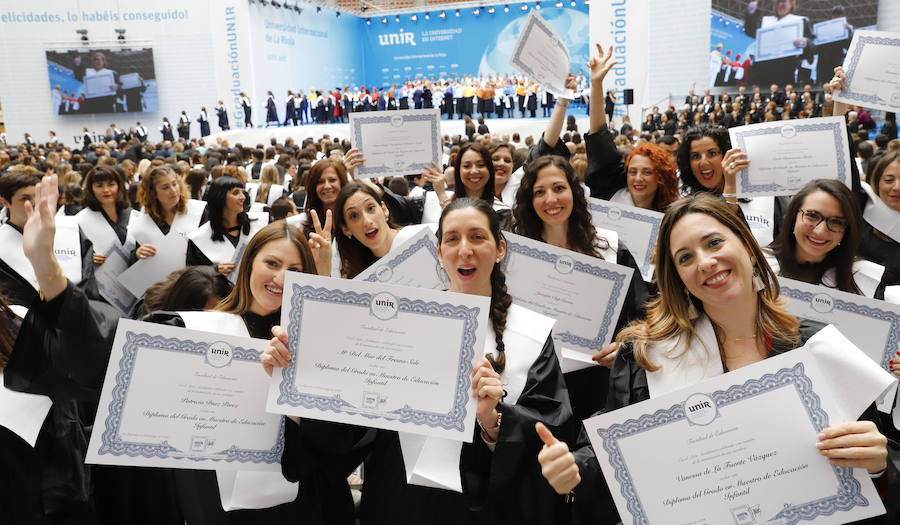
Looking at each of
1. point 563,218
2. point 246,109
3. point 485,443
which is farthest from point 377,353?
point 246,109

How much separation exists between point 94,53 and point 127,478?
32.0m

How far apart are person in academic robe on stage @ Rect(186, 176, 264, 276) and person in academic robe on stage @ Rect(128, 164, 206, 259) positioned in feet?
1.17

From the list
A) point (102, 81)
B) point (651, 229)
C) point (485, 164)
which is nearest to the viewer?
point (651, 229)

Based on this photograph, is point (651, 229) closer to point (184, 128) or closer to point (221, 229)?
point (221, 229)

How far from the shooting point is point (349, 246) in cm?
396

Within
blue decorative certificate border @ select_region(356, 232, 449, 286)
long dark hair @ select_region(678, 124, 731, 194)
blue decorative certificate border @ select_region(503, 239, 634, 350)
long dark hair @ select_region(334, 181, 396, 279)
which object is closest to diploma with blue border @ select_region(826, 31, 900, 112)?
long dark hair @ select_region(678, 124, 731, 194)

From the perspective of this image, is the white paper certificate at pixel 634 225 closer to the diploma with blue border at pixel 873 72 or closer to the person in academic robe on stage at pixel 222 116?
the diploma with blue border at pixel 873 72

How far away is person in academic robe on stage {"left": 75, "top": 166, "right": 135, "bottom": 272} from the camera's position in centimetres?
541

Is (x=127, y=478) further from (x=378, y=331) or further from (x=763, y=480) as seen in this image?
(x=763, y=480)

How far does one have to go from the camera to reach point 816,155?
385 cm

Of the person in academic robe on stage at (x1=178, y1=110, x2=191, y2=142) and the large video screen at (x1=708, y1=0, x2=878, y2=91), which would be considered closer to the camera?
the large video screen at (x1=708, y1=0, x2=878, y2=91)

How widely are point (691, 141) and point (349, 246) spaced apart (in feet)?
7.19

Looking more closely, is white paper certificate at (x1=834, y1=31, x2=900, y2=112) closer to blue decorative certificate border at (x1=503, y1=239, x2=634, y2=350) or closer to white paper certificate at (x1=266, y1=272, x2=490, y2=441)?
blue decorative certificate border at (x1=503, y1=239, x2=634, y2=350)

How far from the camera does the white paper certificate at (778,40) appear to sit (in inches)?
899
